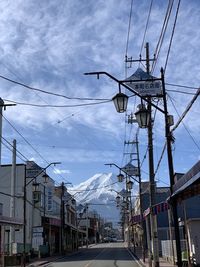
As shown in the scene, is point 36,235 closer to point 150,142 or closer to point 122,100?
point 150,142

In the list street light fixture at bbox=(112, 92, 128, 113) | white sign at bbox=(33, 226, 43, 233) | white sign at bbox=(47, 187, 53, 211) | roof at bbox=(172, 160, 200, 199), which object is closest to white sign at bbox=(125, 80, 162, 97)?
street light fixture at bbox=(112, 92, 128, 113)

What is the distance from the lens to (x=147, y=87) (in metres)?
16.7

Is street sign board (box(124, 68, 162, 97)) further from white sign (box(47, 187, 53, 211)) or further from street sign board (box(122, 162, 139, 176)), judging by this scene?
white sign (box(47, 187, 53, 211))

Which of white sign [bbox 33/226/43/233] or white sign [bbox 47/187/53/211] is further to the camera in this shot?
white sign [bbox 47/187/53/211]

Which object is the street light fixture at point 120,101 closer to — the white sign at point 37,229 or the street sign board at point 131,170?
the street sign board at point 131,170

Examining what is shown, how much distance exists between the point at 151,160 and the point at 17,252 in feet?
69.4

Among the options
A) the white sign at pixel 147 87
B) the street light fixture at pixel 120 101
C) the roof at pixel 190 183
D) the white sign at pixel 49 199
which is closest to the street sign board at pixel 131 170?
the roof at pixel 190 183

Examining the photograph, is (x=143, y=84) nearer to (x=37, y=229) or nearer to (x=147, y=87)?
(x=147, y=87)

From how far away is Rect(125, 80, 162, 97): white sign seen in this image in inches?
645

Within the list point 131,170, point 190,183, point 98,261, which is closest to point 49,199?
point 98,261

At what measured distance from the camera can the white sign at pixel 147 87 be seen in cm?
1638

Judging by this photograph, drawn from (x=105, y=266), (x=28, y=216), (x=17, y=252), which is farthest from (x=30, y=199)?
(x=105, y=266)

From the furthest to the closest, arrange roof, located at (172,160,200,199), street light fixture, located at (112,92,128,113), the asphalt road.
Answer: the asphalt road → street light fixture, located at (112,92,128,113) → roof, located at (172,160,200,199)

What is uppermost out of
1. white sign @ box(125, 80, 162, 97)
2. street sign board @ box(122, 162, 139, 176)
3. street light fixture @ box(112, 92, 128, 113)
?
street sign board @ box(122, 162, 139, 176)
